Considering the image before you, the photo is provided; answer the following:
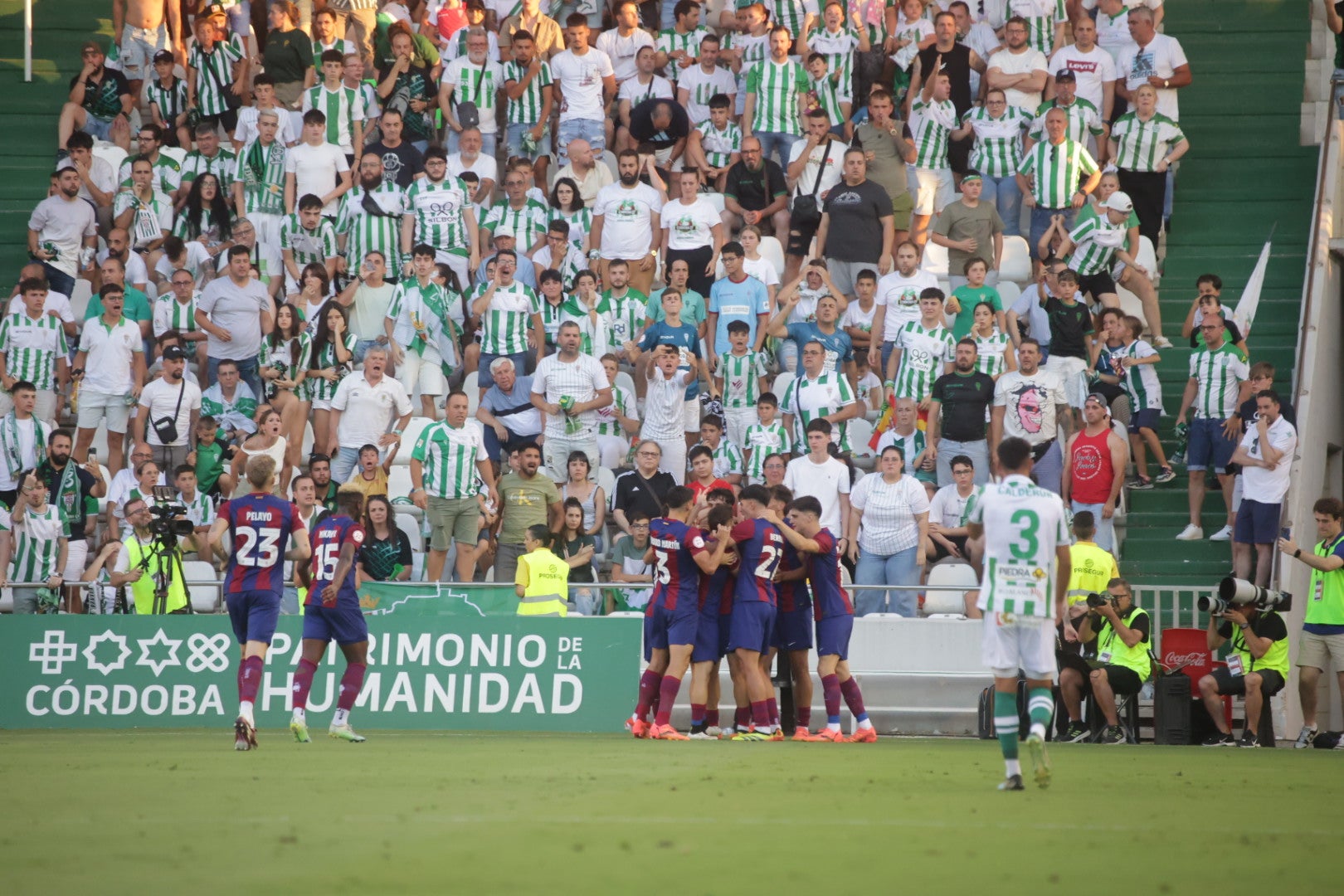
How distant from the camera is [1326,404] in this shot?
787 inches

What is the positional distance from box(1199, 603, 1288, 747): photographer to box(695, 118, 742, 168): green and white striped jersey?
28.3 ft

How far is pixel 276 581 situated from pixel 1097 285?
1055cm

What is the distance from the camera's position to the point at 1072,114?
67.1 feet

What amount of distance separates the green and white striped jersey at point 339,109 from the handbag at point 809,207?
5.47 meters

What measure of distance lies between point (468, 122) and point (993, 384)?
7.44 metres

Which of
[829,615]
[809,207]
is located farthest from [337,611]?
[809,207]

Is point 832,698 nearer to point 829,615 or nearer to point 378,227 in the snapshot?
point 829,615

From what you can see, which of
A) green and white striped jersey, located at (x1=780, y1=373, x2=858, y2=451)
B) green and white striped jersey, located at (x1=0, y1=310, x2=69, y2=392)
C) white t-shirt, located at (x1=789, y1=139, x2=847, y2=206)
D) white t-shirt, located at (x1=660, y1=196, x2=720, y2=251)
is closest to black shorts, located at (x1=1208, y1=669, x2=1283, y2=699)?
green and white striped jersey, located at (x1=780, y1=373, x2=858, y2=451)

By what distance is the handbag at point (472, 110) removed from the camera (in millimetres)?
21516

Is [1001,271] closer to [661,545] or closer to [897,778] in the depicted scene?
Answer: [661,545]

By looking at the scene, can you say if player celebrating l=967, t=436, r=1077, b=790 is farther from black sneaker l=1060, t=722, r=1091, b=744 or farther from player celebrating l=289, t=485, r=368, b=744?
black sneaker l=1060, t=722, r=1091, b=744

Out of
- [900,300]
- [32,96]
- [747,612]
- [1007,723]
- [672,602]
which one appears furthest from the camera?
[32,96]

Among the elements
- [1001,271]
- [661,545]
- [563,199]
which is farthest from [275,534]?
[1001,271]

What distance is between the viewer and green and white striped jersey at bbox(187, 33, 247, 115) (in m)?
22.5
